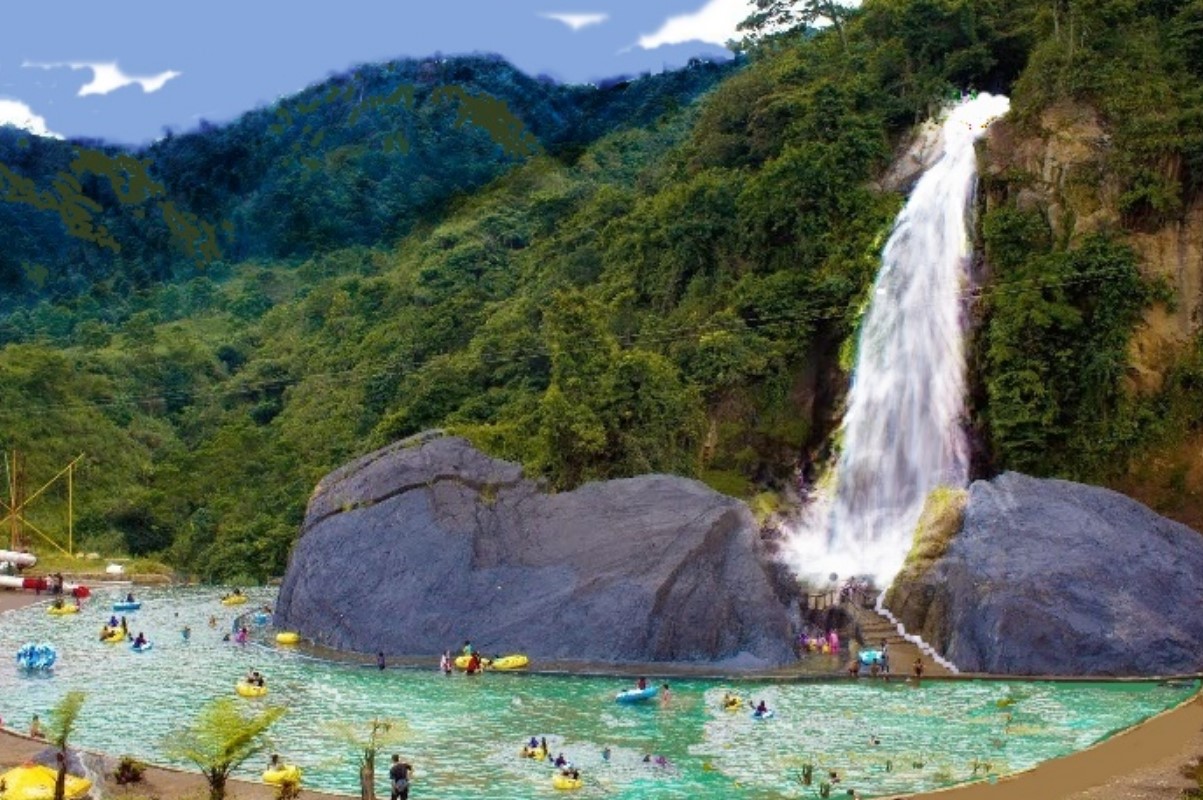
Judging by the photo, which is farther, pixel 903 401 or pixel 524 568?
pixel 903 401

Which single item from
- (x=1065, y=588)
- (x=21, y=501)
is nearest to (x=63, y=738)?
(x=1065, y=588)

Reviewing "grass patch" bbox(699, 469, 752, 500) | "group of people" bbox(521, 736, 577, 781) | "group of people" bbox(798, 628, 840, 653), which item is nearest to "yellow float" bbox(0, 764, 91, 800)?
"group of people" bbox(521, 736, 577, 781)

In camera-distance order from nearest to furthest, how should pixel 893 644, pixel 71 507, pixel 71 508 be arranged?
pixel 893 644 → pixel 71 508 → pixel 71 507

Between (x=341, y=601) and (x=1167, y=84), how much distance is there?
3429cm

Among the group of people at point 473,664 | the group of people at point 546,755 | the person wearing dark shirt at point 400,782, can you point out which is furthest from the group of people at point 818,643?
the person wearing dark shirt at point 400,782

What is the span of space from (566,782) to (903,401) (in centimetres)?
2603

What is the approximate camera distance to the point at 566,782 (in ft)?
97.6

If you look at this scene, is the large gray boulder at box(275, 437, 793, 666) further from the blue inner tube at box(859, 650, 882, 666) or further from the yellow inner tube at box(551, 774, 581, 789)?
the yellow inner tube at box(551, 774, 581, 789)

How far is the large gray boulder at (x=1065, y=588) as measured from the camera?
38906 millimetres

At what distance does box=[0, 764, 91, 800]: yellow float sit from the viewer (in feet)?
84.6

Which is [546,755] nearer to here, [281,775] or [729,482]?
[281,775]

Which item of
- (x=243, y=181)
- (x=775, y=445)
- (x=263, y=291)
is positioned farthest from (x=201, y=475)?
(x=243, y=181)

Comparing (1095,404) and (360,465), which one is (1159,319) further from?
(360,465)

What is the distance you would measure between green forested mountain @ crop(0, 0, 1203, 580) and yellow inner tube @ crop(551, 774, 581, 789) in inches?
747
